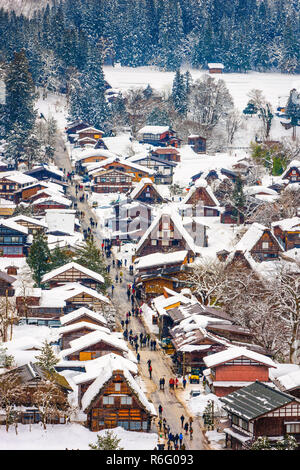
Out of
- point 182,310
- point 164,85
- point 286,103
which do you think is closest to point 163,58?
point 164,85

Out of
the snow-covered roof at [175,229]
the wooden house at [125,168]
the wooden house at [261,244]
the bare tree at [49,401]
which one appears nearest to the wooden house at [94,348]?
the bare tree at [49,401]

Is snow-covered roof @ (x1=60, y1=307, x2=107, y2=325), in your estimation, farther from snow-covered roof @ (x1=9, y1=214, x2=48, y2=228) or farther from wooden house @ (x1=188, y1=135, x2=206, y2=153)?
wooden house @ (x1=188, y1=135, x2=206, y2=153)

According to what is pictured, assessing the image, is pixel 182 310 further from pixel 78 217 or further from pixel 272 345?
pixel 78 217

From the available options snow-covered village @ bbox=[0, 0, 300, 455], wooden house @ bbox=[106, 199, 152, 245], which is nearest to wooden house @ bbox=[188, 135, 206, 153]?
snow-covered village @ bbox=[0, 0, 300, 455]

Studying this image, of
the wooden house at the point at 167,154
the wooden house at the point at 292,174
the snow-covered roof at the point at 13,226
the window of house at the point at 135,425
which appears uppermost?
the wooden house at the point at 167,154

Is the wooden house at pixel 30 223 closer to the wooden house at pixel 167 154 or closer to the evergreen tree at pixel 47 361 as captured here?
the evergreen tree at pixel 47 361

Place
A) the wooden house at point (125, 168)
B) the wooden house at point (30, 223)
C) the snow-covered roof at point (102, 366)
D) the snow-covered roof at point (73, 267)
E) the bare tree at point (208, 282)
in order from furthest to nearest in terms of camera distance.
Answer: the wooden house at point (125, 168), the wooden house at point (30, 223), the snow-covered roof at point (73, 267), the bare tree at point (208, 282), the snow-covered roof at point (102, 366)

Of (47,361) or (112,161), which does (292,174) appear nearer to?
(112,161)
